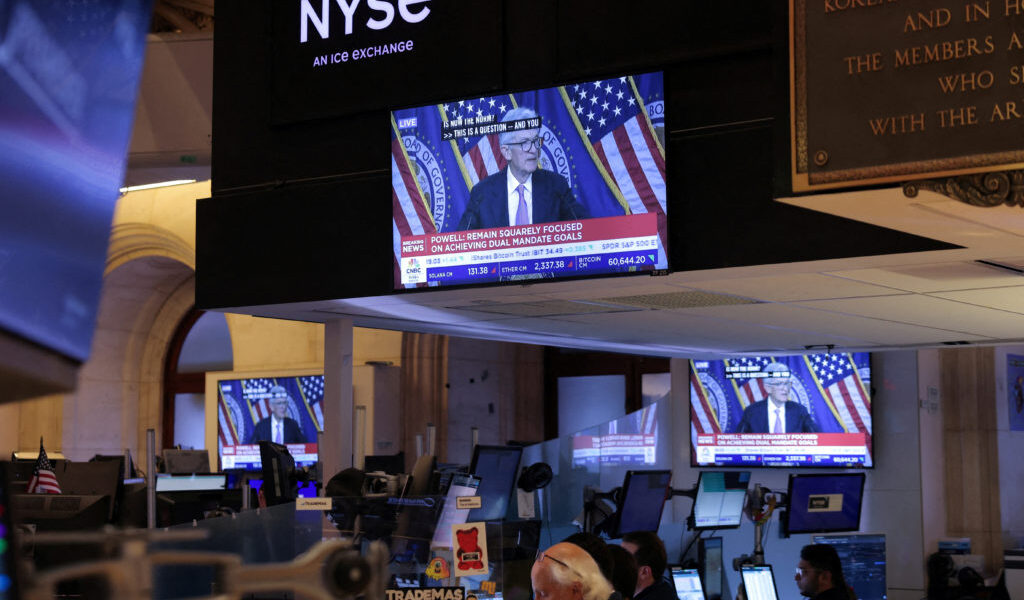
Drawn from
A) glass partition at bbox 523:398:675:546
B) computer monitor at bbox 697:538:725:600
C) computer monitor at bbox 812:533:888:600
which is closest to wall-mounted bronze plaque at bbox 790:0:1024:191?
glass partition at bbox 523:398:675:546

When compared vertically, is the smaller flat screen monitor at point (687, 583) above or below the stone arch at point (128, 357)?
below

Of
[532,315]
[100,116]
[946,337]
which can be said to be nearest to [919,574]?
[946,337]

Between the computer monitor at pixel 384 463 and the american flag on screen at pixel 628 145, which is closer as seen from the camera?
the american flag on screen at pixel 628 145

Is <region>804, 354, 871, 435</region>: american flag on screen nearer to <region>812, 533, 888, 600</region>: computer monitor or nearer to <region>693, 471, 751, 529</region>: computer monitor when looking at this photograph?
<region>812, 533, 888, 600</region>: computer monitor

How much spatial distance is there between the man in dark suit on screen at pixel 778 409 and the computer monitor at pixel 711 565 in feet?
7.48

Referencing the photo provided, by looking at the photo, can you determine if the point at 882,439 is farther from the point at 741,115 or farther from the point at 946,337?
the point at 741,115

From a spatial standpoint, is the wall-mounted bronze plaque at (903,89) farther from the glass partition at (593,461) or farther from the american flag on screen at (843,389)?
the american flag on screen at (843,389)

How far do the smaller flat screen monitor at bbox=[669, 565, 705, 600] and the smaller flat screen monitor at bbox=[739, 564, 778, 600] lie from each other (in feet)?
1.04

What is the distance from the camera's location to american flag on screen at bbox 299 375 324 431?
13867 mm

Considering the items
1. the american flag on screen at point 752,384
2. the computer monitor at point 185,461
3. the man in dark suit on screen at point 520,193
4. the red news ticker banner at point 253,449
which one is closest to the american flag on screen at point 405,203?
the man in dark suit on screen at point 520,193

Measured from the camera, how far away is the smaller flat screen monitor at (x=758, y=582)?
7625mm

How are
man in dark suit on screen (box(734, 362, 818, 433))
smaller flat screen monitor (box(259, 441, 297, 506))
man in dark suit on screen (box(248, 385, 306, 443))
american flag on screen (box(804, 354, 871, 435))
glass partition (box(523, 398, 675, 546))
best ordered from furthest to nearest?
man in dark suit on screen (box(248, 385, 306, 443)) → man in dark suit on screen (box(734, 362, 818, 433)) → american flag on screen (box(804, 354, 871, 435)) → glass partition (box(523, 398, 675, 546)) → smaller flat screen monitor (box(259, 441, 297, 506))

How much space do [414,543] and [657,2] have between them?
2576 mm

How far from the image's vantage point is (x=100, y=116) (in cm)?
166
